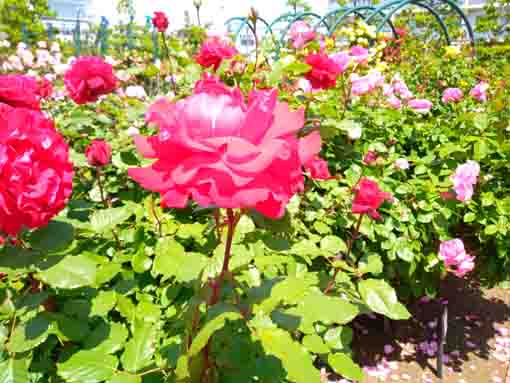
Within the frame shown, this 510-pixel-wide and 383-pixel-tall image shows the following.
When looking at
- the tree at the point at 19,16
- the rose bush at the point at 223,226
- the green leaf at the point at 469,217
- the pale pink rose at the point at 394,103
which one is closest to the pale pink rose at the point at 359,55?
the rose bush at the point at 223,226

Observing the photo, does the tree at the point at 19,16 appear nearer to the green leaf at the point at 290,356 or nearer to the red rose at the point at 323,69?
the red rose at the point at 323,69

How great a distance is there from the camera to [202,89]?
507mm

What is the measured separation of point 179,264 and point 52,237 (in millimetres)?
220

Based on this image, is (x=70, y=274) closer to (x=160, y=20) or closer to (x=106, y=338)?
(x=106, y=338)

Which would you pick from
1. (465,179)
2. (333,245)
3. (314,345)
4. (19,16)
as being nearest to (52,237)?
(314,345)

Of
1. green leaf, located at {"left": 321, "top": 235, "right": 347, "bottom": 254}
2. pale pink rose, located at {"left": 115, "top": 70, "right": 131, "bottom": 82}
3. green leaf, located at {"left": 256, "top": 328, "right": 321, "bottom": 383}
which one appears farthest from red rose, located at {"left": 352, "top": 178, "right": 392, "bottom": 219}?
pale pink rose, located at {"left": 115, "top": 70, "right": 131, "bottom": 82}

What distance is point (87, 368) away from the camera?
0.72 m

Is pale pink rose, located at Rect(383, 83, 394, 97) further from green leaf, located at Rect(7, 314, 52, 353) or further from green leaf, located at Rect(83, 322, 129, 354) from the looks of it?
green leaf, located at Rect(7, 314, 52, 353)

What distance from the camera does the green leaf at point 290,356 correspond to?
0.53m

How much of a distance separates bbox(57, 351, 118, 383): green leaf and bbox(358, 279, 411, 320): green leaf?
566 millimetres

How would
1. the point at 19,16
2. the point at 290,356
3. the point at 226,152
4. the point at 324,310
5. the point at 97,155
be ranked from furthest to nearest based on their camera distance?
the point at 19,16 → the point at 97,155 → the point at 324,310 → the point at 290,356 → the point at 226,152

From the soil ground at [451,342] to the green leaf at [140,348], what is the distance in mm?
1722

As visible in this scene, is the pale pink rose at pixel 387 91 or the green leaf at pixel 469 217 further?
the pale pink rose at pixel 387 91

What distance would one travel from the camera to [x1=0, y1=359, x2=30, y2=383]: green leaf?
2.28 ft
